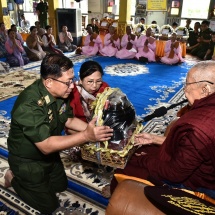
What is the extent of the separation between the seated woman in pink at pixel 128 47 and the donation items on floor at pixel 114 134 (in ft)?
22.1

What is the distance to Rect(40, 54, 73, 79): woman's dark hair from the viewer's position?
1.74 m

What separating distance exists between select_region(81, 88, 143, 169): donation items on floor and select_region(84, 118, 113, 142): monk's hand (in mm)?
41

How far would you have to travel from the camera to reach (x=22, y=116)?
1.65 meters

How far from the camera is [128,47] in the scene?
8.27 m

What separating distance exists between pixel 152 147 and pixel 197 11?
12.8 metres

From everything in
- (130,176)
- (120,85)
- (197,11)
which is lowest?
(120,85)

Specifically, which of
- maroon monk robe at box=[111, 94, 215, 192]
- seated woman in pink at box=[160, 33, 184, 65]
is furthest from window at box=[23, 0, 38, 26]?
maroon monk robe at box=[111, 94, 215, 192]

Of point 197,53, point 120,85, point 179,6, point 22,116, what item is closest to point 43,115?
point 22,116

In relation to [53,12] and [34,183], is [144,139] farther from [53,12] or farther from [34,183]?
[53,12]

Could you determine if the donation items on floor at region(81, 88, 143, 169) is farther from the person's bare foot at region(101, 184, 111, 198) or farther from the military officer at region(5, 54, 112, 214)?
the person's bare foot at region(101, 184, 111, 198)

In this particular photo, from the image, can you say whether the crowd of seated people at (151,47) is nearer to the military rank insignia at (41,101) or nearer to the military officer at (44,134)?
the military officer at (44,134)

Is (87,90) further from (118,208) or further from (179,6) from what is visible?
(179,6)

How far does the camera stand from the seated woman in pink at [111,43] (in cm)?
853

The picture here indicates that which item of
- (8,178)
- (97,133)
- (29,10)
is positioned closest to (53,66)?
(97,133)
